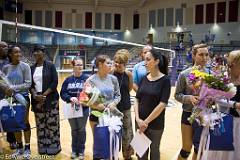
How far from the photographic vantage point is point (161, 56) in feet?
10.7

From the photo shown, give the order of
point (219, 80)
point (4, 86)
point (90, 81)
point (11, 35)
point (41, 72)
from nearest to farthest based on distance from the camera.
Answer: point (219, 80)
point (90, 81)
point (4, 86)
point (41, 72)
point (11, 35)

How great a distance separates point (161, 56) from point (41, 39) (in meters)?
27.2

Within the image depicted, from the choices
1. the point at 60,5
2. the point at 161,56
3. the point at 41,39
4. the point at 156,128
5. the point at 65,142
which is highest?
the point at 60,5

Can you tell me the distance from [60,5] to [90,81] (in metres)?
28.4

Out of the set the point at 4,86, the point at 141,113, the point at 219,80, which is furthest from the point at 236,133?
the point at 4,86

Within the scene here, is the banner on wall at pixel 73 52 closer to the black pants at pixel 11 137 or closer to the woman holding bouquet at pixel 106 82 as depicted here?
the black pants at pixel 11 137

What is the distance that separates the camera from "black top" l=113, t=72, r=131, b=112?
4.09 metres

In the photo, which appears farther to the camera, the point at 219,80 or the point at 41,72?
the point at 41,72

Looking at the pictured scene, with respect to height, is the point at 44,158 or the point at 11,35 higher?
the point at 11,35

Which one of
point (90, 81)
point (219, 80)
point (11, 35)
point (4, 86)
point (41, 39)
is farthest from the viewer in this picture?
point (41, 39)

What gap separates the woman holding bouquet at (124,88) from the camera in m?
4.04

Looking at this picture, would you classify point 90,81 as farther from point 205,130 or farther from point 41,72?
point 205,130

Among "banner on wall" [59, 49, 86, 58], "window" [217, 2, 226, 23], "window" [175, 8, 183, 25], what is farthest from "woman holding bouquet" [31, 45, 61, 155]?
"window" [175, 8, 183, 25]

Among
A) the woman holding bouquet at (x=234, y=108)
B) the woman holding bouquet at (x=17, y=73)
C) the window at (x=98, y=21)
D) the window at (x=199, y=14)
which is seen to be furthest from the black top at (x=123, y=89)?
the window at (x=98, y=21)
